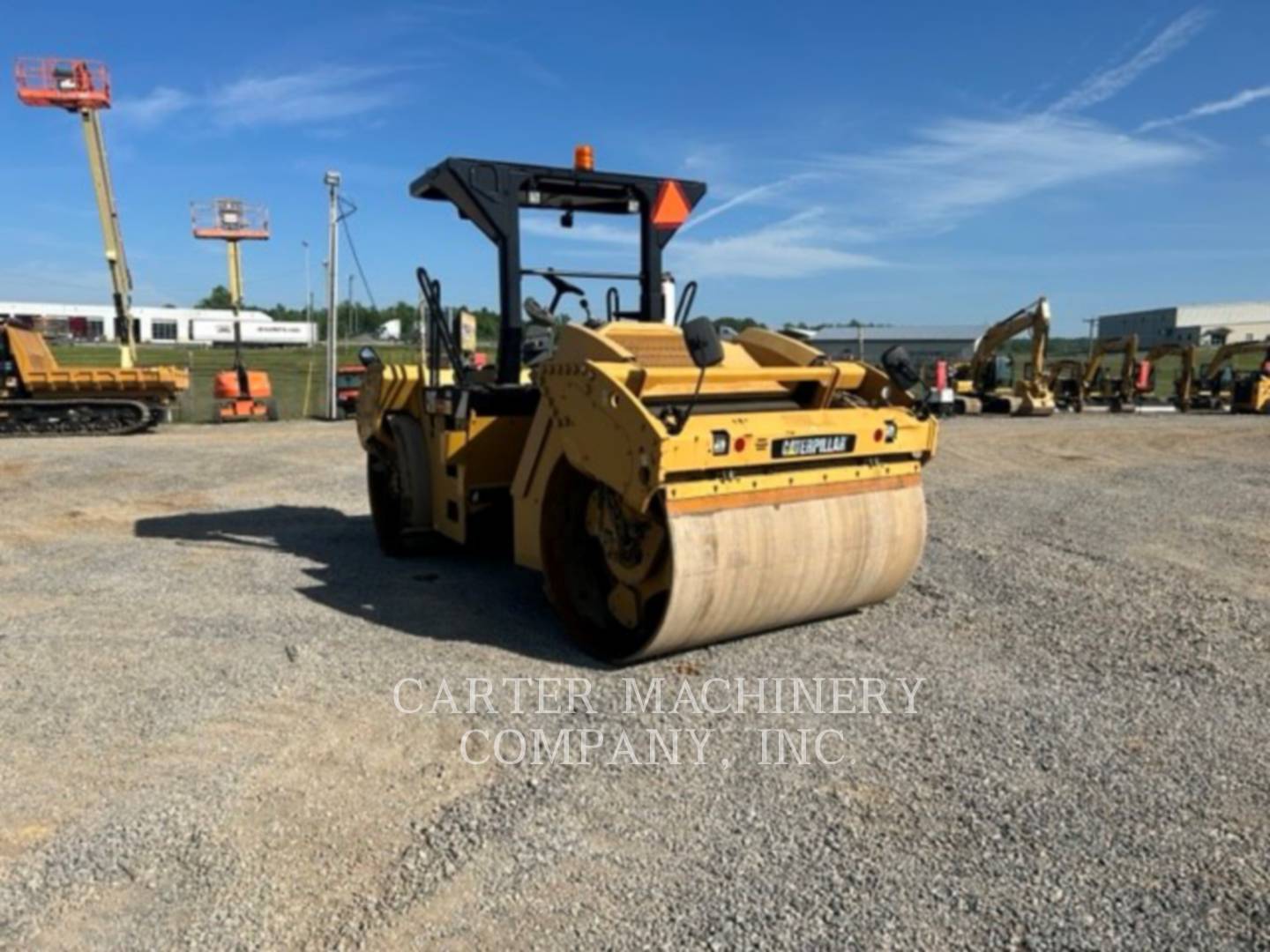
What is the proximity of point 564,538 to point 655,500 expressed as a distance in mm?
944

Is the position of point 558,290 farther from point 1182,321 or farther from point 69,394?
point 1182,321

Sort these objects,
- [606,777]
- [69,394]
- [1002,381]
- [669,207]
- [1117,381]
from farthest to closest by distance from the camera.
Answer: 1. [1117,381]
2. [1002,381]
3. [69,394]
4. [669,207]
5. [606,777]

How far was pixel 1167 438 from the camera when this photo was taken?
17594 mm

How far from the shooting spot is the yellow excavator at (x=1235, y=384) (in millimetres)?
25938

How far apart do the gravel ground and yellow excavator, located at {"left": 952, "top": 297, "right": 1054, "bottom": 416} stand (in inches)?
729

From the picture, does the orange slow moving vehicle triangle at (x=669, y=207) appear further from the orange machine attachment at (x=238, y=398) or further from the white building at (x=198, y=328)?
the white building at (x=198, y=328)

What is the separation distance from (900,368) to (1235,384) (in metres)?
26.5

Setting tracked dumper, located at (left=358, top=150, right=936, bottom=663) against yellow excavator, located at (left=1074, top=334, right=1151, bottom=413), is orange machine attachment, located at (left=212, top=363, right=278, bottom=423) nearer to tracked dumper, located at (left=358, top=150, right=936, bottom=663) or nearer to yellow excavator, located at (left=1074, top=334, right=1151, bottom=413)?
tracked dumper, located at (left=358, top=150, right=936, bottom=663)

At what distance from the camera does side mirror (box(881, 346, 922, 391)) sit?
4.84 meters

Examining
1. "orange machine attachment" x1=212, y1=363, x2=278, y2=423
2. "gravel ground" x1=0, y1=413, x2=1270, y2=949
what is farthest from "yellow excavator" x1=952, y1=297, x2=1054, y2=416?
"gravel ground" x1=0, y1=413, x2=1270, y2=949

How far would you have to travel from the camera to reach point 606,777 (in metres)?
3.37

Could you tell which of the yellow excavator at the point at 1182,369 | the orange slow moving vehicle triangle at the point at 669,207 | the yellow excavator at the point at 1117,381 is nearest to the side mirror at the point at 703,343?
the orange slow moving vehicle triangle at the point at 669,207

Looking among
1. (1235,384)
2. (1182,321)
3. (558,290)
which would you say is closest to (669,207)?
(558,290)

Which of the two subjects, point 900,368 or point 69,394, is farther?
point 69,394
